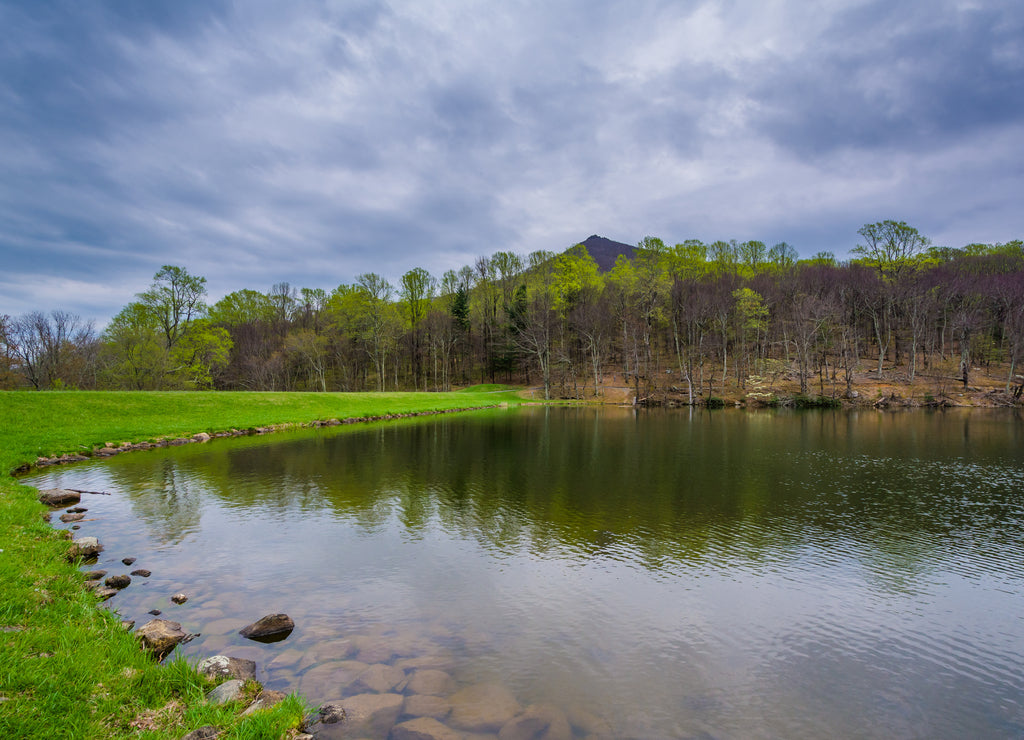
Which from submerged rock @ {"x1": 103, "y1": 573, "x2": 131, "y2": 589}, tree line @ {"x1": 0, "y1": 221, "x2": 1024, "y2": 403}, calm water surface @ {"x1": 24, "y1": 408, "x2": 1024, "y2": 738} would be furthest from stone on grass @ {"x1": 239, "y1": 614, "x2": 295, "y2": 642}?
tree line @ {"x1": 0, "y1": 221, "x2": 1024, "y2": 403}

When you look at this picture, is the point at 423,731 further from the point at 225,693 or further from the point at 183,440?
the point at 183,440

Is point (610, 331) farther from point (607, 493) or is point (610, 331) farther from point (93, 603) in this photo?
point (93, 603)

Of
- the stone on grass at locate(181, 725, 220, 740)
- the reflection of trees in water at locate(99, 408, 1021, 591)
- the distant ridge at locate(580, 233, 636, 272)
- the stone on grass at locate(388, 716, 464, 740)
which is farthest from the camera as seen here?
the distant ridge at locate(580, 233, 636, 272)

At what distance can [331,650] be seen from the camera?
5848 mm

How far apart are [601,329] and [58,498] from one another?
185 ft

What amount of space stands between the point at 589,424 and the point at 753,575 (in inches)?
1057

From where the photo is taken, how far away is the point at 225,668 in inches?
201

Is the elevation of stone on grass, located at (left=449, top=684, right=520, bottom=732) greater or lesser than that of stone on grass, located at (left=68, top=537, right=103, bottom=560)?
lesser

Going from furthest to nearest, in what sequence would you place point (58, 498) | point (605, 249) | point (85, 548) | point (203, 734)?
point (605, 249) < point (58, 498) < point (85, 548) < point (203, 734)

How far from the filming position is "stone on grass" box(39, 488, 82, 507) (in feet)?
39.1

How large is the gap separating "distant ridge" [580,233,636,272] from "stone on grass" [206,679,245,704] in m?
163

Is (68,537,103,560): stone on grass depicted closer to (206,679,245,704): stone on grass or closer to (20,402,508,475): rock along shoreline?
(206,679,245,704): stone on grass

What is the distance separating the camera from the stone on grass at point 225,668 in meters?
5.04

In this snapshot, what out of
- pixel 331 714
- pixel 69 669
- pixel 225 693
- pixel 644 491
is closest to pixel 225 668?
pixel 225 693
